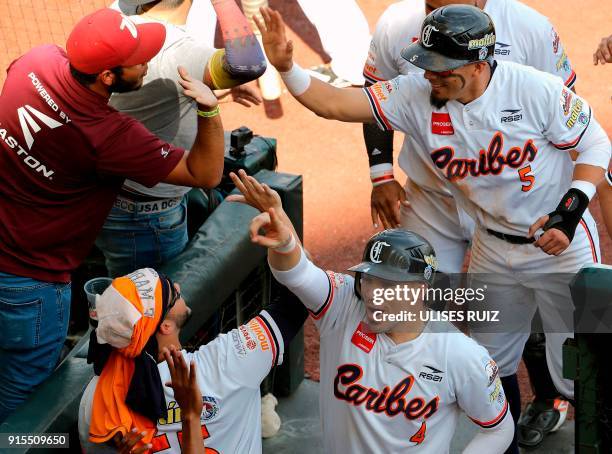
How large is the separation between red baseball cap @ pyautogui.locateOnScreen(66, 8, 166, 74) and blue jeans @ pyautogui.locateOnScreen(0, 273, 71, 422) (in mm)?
763

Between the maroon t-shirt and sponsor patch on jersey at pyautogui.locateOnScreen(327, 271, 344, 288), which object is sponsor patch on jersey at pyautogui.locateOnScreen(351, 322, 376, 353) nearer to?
sponsor patch on jersey at pyautogui.locateOnScreen(327, 271, 344, 288)

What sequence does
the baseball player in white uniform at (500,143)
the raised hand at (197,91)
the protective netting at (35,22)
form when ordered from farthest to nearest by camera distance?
the protective netting at (35,22), the baseball player in white uniform at (500,143), the raised hand at (197,91)

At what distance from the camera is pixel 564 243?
3248 millimetres

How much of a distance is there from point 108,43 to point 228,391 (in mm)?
1136

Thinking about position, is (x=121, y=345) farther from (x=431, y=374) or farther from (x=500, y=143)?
(x=500, y=143)

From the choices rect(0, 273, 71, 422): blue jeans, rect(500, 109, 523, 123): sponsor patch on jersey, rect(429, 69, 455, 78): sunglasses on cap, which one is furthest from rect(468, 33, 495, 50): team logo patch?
rect(0, 273, 71, 422): blue jeans

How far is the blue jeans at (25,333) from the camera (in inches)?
122

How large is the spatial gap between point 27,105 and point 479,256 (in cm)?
178

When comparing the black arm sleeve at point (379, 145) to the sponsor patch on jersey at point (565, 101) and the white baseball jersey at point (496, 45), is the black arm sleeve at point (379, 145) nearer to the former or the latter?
the white baseball jersey at point (496, 45)

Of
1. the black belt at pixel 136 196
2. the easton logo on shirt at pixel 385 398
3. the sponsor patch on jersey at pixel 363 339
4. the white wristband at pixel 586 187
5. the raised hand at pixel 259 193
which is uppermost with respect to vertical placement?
the raised hand at pixel 259 193

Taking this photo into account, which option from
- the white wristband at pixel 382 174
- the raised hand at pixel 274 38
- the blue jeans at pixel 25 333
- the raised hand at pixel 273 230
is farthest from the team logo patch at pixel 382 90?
the blue jeans at pixel 25 333

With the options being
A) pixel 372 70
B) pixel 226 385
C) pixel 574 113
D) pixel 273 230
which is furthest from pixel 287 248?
pixel 372 70

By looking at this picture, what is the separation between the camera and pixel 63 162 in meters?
2.96

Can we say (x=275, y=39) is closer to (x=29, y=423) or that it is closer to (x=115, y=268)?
(x=115, y=268)
